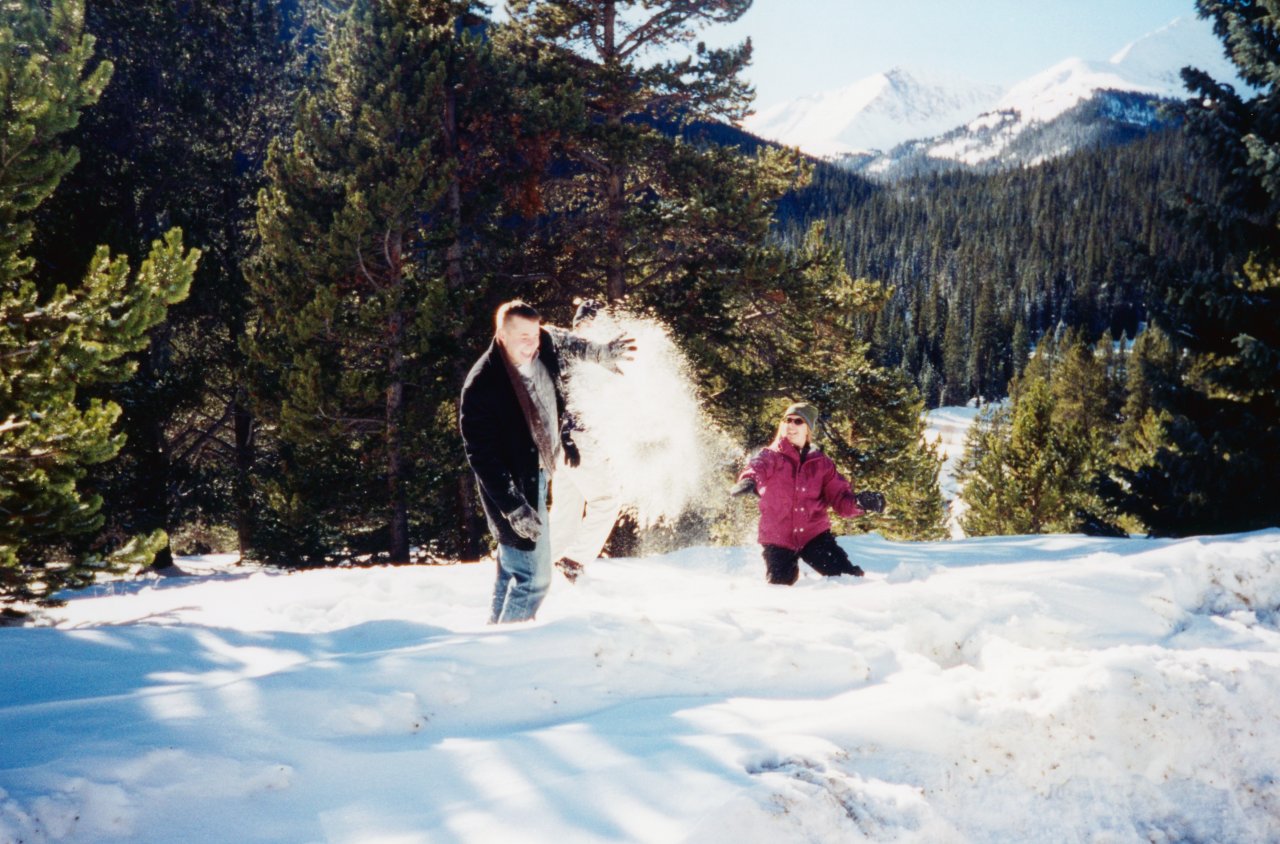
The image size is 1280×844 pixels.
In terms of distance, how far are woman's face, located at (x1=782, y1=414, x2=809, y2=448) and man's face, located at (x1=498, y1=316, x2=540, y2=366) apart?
8.35 ft

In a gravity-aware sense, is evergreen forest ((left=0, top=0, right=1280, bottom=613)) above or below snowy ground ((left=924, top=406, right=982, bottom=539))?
above

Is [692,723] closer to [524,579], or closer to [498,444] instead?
[524,579]

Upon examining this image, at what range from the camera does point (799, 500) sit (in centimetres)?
570

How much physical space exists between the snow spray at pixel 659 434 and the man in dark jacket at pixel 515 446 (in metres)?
2.02

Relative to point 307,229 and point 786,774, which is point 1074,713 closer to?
point 786,774

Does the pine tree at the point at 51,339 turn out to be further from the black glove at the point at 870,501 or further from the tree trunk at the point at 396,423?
the black glove at the point at 870,501

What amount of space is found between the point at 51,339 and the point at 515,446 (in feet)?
11.6

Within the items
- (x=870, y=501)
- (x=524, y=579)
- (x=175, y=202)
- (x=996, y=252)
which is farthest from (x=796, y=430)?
(x=996, y=252)

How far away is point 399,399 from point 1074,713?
10971mm

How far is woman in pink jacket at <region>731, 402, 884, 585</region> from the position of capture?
18.7 ft

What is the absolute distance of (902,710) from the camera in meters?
2.60

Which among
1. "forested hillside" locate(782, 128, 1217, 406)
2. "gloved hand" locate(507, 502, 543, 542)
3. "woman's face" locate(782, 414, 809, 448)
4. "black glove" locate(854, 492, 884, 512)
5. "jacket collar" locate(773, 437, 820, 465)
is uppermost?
"forested hillside" locate(782, 128, 1217, 406)

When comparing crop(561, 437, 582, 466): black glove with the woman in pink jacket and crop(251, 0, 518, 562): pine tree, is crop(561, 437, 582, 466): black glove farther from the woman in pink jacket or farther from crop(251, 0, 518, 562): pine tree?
crop(251, 0, 518, 562): pine tree

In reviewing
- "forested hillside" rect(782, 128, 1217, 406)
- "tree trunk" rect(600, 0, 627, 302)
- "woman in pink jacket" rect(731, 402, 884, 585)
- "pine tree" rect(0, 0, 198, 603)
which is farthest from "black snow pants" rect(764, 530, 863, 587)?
"forested hillside" rect(782, 128, 1217, 406)
